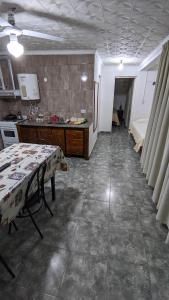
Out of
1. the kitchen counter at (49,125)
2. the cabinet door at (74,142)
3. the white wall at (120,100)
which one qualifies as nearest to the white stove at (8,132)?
the kitchen counter at (49,125)

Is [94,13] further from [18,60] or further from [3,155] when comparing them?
[18,60]

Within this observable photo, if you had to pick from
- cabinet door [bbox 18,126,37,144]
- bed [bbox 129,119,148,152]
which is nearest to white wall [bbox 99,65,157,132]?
bed [bbox 129,119,148,152]

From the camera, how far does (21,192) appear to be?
1.53 meters

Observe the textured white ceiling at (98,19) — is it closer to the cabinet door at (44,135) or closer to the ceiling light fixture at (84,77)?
the ceiling light fixture at (84,77)

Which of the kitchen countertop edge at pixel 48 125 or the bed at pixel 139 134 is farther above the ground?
the kitchen countertop edge at pixel 48 125

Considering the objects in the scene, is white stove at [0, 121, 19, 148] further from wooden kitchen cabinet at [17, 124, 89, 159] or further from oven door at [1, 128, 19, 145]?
wooden kitchen cabinet at [17, 124, 89, 159]

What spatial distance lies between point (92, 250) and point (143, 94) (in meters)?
5.30

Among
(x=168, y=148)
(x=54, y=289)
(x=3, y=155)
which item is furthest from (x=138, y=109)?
(x=54, y=289)

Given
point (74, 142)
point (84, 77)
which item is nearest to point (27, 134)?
point (74, 142)

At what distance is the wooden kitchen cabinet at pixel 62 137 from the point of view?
351 cm

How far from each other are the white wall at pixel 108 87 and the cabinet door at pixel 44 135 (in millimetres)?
2779

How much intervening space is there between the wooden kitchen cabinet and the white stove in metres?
0.16

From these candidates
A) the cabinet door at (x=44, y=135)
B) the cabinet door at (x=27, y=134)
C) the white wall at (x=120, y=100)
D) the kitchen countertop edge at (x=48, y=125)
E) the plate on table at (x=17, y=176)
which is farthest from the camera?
the white wall at (x=120, y=100)

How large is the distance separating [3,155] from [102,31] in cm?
239
